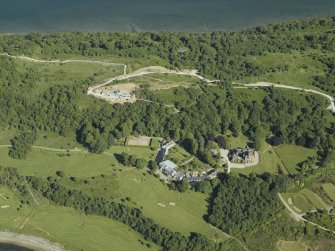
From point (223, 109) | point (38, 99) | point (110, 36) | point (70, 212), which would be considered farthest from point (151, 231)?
point (110, 36)

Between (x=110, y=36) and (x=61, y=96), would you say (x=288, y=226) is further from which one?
(x=110, y=36)

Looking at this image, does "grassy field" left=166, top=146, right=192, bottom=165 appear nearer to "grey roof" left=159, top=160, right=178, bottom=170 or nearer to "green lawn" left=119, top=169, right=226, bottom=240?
"grey roof" left=159, top=160, right=178, bottom=170

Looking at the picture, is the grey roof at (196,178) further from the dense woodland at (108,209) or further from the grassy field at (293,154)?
the grassy field at (293,154)

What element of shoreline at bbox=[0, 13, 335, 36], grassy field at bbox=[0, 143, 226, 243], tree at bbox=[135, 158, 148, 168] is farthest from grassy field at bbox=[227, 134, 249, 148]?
shoreline at bbox=[0, 13, 335, 36]

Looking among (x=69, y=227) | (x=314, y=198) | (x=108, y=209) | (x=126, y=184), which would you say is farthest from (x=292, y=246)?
(x=69, y=227)

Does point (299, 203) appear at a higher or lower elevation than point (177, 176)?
lower

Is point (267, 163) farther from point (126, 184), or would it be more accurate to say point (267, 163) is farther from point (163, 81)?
point (163, 81)

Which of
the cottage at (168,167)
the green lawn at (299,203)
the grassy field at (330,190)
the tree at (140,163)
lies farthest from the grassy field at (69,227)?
the grassy field at (330,190)
